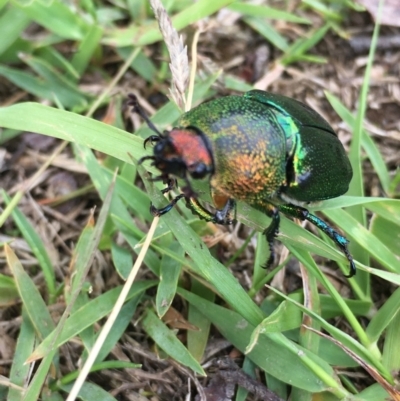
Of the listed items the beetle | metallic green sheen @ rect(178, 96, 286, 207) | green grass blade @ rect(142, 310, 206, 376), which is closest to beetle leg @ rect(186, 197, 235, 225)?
the beetle

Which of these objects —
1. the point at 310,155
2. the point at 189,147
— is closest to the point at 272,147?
the point at 310,155

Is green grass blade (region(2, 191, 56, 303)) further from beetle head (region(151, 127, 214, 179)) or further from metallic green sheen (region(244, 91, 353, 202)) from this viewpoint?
metallic green sheen (region(244, 91, 353, 202))

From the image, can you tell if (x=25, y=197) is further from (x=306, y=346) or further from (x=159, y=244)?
(x=306, y=346)

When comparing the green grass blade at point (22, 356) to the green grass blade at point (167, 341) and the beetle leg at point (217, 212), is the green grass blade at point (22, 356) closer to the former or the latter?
the green grass blade at point (167, 341)

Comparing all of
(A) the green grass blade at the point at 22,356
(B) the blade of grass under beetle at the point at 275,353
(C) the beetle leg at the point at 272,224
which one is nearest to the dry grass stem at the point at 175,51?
(C) the beetle leg at the point at 272,224

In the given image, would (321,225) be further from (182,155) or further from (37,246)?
(37,246)

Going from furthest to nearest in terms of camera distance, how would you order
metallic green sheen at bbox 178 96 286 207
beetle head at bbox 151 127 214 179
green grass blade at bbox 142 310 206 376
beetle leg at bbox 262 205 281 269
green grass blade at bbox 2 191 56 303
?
green grass blade at bbox 2 191 56 303
green grass blade at bbox 142 310 206 376
beetle leg at bbox 262 205 281 269
metallic green sheen at bbox 178 96 286 207
beetle head at bbox 151 127 214 179

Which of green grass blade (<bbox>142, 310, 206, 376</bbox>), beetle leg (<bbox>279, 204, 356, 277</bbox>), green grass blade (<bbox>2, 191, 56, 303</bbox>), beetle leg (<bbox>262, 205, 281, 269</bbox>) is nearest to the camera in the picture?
beetle leg (<bbox>262, 205, 281, 269</bbox>)

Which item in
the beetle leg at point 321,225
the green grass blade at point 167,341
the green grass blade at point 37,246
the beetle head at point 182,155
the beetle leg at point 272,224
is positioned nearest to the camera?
the beetle head at point 182,155

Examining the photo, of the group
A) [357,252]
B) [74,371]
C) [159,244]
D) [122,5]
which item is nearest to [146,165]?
[159,244]
